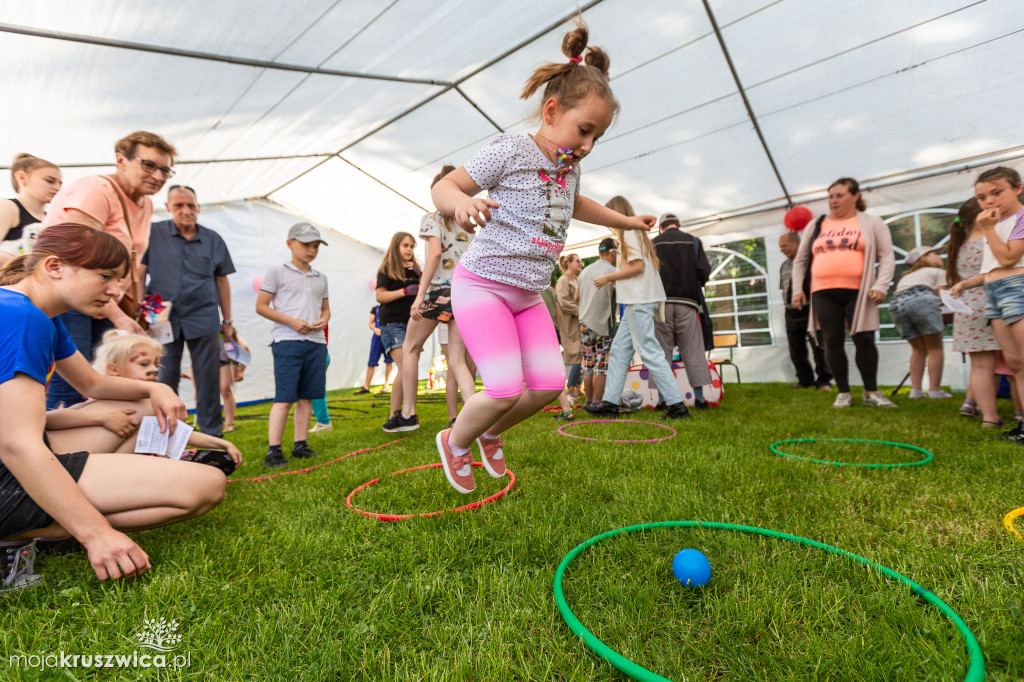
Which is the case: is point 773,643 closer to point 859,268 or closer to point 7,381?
point 7,381

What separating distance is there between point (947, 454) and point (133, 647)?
3.98 metres

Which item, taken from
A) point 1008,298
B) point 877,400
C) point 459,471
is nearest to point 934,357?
point 877,400

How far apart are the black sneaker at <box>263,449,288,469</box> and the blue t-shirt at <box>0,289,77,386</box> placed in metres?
2.09

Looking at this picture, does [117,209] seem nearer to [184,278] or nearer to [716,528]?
[184,278]

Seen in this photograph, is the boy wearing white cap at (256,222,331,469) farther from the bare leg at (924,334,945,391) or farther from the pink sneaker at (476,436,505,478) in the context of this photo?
the bare leg at (924,334,945,391)

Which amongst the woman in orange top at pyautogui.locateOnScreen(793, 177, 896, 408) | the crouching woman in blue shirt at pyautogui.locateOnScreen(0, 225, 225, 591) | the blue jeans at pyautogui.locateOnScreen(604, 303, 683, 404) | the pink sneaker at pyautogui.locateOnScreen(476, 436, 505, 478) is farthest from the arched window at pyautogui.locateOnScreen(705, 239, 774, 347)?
the crouching woman in blue shirt at pyautogui.locateOnScreen(0, 225, 225, 591)

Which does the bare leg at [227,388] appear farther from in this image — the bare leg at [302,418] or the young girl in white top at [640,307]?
the young girl in white top at [640,307]

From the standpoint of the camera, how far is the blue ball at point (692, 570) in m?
1.55

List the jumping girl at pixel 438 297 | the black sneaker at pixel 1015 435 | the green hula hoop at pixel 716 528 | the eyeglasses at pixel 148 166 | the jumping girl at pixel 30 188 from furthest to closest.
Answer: the jumping girl at pixel 438 297 → the black sneaker at pixel 1015 435 → the jumping girl at pixel 30 188 → the eyeglasses at pixel 148 166 → the green hula hoop at pixel 716 528

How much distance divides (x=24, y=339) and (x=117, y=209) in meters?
1.47

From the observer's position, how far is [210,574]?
1.75 meters

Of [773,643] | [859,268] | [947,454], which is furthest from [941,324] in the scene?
[773,643]

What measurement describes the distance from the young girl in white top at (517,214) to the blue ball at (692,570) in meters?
0.90

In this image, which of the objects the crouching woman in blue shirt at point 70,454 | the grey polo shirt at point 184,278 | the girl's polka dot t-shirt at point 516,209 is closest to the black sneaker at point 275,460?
the grey polo shirt at point 184,278
